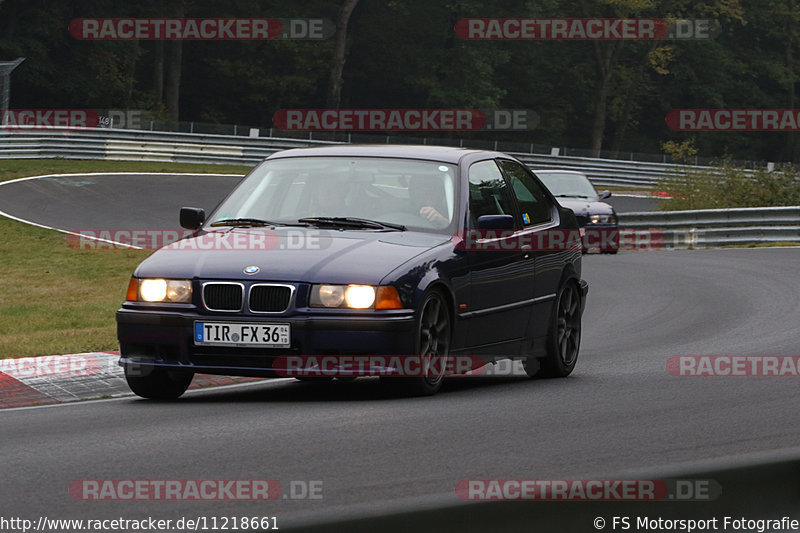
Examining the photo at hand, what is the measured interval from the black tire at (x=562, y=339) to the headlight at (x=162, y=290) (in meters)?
3.08

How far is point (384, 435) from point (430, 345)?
1.59 m

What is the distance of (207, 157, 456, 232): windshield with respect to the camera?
925 cm

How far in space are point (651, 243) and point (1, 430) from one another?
22872mm

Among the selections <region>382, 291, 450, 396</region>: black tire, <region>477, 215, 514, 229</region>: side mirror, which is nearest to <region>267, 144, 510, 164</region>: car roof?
<region>477, 215, 514, 229</region>: side mirror

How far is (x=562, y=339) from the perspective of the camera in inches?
417

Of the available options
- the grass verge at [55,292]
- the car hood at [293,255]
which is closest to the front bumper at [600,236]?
the grass verge at [55,292]

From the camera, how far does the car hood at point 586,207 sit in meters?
25.8

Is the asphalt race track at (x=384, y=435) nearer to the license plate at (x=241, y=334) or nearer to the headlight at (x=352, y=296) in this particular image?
the license plate at (x=241, y=334)

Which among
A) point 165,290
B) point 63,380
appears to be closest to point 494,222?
point 165,290

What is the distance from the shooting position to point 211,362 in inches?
327

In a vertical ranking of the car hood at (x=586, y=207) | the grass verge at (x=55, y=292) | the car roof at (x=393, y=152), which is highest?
the car roof at (x=393, y=152)

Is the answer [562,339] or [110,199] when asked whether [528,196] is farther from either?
[110,199]

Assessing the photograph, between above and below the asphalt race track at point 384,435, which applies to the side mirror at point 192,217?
above

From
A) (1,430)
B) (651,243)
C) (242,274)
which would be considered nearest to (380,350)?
(242,274)
